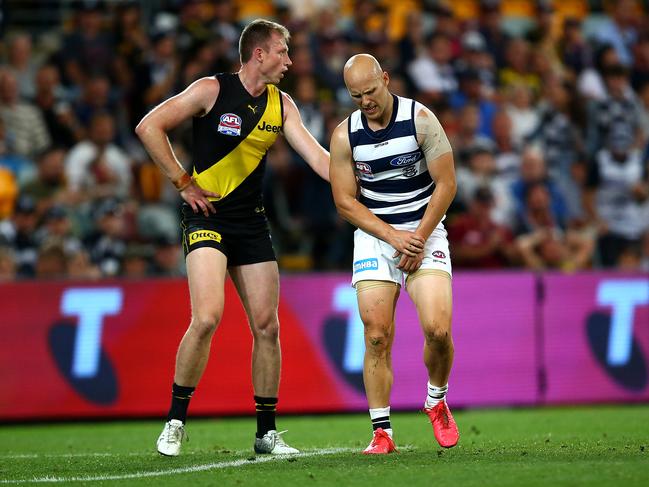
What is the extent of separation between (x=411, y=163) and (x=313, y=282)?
473 cm

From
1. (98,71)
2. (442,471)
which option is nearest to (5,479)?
(442,471)

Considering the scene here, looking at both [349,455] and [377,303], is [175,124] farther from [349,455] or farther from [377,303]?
[349,455]

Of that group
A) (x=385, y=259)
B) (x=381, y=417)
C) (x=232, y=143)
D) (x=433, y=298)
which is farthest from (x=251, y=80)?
(x=381, y=417)

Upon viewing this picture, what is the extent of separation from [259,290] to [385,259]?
2.91 ft

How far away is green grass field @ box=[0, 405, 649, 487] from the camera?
6.16 meters

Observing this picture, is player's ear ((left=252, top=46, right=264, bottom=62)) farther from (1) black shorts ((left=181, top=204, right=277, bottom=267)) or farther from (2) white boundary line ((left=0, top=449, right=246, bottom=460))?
(2) white boundary line ((left=0, top=449, right=246, bottom=460))

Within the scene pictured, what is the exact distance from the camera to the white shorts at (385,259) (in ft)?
24.1

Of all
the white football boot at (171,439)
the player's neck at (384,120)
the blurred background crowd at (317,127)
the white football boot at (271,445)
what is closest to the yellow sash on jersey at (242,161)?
the player's neck at (384,120)

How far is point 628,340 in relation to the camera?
12.1 meters

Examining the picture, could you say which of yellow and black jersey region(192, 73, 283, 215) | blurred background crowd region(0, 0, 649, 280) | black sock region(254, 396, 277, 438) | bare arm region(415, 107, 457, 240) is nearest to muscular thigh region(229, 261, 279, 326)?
yellow and black jersey region(192, 73, 283, 215)

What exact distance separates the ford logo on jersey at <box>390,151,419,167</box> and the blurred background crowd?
17.6ft

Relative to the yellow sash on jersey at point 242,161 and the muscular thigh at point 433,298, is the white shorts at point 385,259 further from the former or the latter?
the yellow sash on jersey at point 242,161

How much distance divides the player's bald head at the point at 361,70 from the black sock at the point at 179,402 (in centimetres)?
223

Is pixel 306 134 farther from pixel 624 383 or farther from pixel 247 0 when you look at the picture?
pixel 247 0
